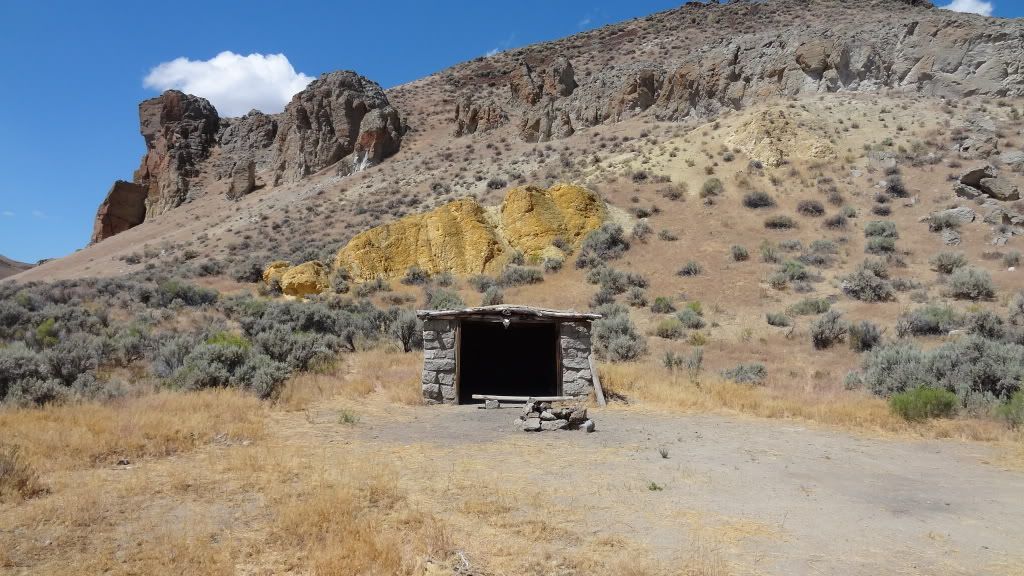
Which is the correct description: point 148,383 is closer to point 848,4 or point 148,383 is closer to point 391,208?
point 391,208

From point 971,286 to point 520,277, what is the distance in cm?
1615

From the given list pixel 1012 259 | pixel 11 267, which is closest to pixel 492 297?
pixel 1012 259

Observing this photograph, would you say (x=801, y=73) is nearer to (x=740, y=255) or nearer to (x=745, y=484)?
(x=740, y=255)

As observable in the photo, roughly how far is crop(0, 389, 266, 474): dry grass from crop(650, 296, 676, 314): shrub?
14.9 metres

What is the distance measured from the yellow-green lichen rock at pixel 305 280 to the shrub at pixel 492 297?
7794 mm

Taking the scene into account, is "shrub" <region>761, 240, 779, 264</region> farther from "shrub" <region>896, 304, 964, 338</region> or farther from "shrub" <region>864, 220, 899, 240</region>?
"shrub" <region>896, 304, 964, 338</region>

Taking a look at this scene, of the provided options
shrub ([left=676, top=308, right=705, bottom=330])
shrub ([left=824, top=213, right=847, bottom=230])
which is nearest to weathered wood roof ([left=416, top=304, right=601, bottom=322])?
shrub ([left=676, top=308, right=705, bottom=330])

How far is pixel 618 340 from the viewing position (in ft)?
54.9

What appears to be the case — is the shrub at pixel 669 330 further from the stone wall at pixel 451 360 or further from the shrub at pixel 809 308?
the stone wall at pixel 451 360

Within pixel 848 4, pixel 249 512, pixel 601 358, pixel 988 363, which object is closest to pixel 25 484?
pixel 249 512

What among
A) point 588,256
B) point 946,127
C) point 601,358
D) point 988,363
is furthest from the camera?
point 946,127

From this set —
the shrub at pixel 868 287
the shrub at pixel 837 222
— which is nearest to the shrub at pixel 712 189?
the shrub at pixel 837 222

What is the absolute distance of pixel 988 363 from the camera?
10.6 metres

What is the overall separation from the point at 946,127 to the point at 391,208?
108 feet
